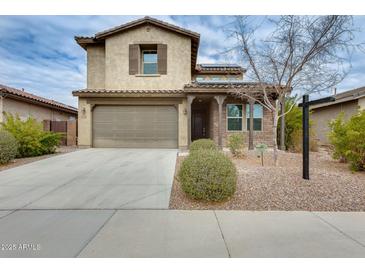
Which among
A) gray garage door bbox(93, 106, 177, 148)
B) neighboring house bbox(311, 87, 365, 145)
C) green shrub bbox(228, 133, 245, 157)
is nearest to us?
green shrub bbox(228, 133, 245, 157)

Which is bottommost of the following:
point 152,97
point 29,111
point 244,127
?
point 244,127

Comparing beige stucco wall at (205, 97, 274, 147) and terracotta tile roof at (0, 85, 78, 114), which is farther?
beige stucco wall at (205, 97, 274, 147)

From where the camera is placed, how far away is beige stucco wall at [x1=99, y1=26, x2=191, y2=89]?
13320 mm

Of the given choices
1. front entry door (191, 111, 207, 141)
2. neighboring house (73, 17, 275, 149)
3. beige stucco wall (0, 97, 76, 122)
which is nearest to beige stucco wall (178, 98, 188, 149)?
neighboring house (73, 17, 275, 149)

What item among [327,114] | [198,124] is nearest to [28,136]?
[198,124]

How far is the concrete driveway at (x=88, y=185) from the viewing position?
4332 millimetres

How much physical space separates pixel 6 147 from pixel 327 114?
68.3 feet

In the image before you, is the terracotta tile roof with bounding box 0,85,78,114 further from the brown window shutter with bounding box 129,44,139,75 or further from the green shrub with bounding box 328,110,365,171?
the green shrub with bounding box 328,110,365,171

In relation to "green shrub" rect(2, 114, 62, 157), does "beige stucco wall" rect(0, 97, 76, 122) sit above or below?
above

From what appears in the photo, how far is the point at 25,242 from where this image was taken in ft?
9.53

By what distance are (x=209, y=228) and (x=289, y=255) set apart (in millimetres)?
1102

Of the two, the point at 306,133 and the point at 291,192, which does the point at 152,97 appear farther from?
the point at 291,192

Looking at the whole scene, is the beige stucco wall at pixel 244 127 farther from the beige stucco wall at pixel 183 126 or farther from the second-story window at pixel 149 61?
the second-story window at pixel 149 61

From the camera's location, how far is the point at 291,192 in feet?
15.6
